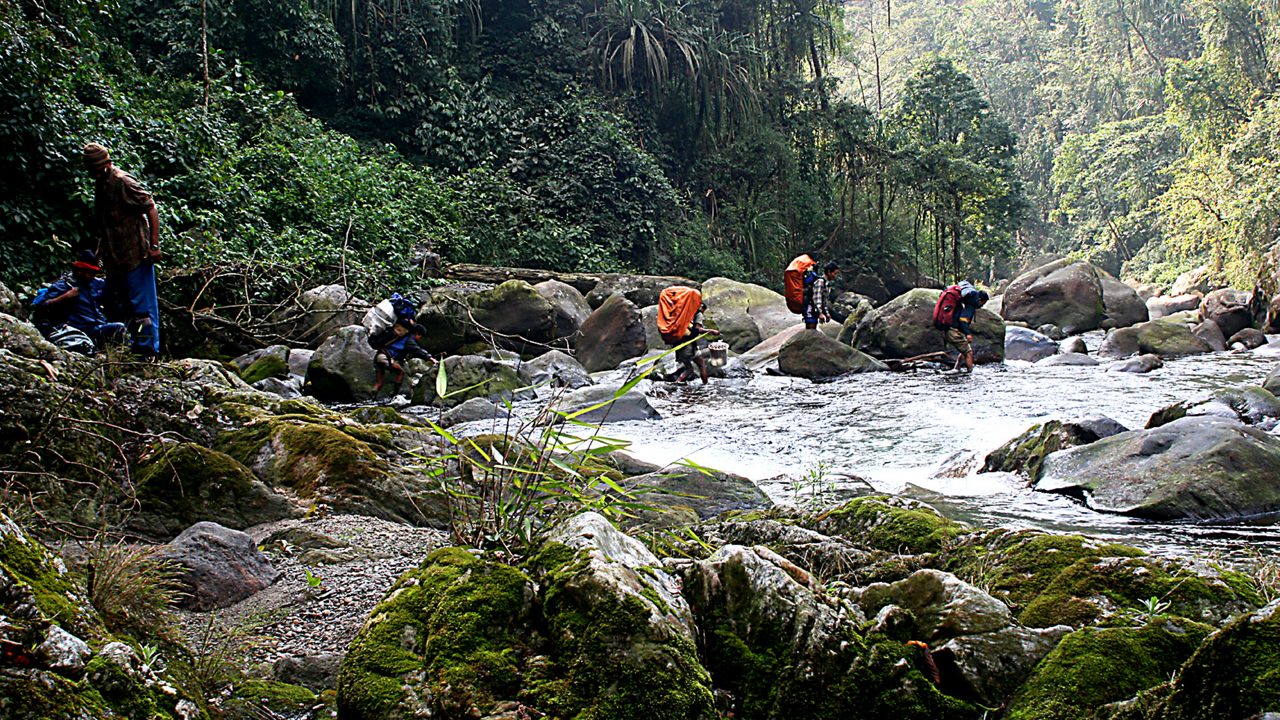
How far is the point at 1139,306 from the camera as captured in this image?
19969mm

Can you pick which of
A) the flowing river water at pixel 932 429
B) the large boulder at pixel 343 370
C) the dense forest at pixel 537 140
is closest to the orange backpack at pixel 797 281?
the flowing river water at pixel 932 429

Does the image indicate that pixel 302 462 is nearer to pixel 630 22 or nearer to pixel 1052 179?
pixel 630 22

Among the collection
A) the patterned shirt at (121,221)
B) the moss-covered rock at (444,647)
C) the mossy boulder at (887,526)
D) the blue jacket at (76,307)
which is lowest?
the mossy boulder at (887,526)

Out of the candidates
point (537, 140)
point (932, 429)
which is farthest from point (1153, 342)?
point (537, 140)

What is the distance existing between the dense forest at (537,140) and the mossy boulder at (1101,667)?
36.6 ft

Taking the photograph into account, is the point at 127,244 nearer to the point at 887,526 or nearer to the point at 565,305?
the point at 887,526

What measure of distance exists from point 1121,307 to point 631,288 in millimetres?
11688

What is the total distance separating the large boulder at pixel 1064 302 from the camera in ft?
59.5

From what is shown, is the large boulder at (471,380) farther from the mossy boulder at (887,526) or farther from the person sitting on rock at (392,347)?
the mossy boulder at (887,526)

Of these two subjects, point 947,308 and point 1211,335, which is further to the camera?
point 1211,335

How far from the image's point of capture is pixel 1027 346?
608 inches

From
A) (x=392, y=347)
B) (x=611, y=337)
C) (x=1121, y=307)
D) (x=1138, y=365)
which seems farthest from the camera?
(x=1121, y=307)

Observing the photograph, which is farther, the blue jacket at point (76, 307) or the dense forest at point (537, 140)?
the dense forest at point (537, 140)

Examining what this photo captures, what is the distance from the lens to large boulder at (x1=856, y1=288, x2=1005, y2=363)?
1466 cm
